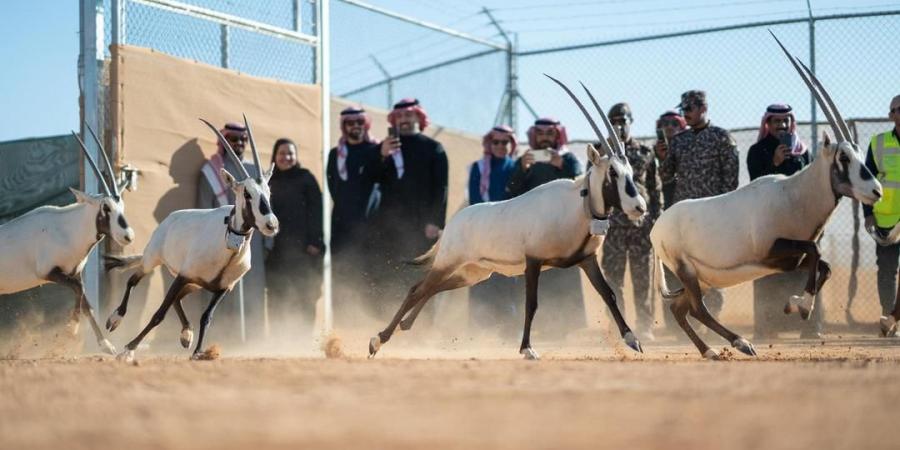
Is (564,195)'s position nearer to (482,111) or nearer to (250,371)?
(250,371)

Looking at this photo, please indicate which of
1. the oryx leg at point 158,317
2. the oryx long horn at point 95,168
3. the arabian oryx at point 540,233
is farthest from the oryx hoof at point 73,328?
the arabian oryx at point 540,233

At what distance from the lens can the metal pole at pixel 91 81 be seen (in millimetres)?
11453

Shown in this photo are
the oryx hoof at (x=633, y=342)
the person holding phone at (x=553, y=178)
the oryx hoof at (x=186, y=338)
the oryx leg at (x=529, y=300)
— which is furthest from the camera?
the person holding phone at (x=553, y=178)

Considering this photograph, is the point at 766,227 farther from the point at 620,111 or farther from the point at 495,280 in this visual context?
the point at 495,280

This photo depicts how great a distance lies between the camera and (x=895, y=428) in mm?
4113

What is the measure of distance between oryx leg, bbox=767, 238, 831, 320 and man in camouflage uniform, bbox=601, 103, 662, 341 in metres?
3.22

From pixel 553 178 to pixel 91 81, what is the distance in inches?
180

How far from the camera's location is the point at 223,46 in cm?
1306

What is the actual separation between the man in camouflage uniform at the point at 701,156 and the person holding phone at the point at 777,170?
0.70 ft

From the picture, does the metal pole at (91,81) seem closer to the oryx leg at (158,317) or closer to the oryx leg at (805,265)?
the oryx leg at (158,317)

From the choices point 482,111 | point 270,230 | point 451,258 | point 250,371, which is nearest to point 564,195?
point 451,258

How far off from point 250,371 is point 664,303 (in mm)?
6982

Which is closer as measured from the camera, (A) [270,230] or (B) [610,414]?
(B) [610,414]

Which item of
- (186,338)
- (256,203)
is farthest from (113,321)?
(256,203)
